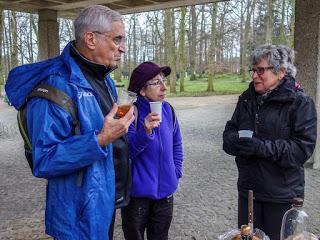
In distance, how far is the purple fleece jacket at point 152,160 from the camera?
264 centimetres

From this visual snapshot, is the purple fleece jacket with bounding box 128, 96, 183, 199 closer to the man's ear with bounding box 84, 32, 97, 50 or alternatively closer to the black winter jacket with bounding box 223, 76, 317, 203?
the black winter jacket with bounding box 223, 76, 317, 203

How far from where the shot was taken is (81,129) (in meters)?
Answer: 1.88

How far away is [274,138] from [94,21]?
141 centimetres

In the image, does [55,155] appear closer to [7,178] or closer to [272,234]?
[272,234]

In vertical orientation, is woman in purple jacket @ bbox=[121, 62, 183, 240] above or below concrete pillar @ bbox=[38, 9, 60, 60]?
below

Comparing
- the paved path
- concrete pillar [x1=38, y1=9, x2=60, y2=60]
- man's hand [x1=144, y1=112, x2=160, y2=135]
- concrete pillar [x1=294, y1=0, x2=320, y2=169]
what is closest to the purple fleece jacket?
man's hand [x1=144, y1=112, x2=160, y2=135]

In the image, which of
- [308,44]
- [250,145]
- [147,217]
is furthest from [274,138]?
[308,44]

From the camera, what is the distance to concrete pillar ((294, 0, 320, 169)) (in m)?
6.10

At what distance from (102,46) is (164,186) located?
1.22 meters

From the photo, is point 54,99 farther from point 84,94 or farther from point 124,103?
point 124,103

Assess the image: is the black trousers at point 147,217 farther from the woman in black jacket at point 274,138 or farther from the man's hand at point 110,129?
the man's hand at point 110,129

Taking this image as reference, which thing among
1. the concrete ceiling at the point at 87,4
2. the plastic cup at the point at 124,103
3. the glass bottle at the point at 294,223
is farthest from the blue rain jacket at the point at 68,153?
the concrete ceiling at the point at 87,4

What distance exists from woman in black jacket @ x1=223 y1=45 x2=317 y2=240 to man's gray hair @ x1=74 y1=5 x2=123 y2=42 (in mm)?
1113

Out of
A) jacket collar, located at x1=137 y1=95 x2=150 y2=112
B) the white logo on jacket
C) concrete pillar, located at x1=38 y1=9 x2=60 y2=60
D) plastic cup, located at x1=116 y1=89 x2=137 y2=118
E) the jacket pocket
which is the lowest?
the jacket pocket
